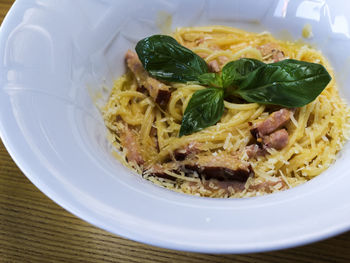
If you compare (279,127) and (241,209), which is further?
(279,127)

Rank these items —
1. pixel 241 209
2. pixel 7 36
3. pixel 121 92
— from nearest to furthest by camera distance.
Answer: pixel 241 209 < pixel 7 36 < pixel 121 92

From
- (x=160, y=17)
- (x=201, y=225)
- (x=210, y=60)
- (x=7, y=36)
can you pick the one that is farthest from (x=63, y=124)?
(x=160, y=17)

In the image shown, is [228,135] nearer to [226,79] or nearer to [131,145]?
[226,79]

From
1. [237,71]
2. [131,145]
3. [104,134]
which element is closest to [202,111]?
[237,71]

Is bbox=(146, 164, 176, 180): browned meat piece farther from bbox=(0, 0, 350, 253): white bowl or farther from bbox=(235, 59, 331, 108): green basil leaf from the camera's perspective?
bbox=(235, 59, 331, 108): green basil leaf

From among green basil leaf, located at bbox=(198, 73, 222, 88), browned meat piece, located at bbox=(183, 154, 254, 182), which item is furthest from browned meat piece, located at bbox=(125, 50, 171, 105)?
browned meat piece, located at bbox=(183, 154, 254, 182)

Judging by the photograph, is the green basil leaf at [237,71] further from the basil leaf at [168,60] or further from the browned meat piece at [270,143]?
the browned meat piece at [270,143]

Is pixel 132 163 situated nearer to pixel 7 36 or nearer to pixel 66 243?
pixel 66 243
